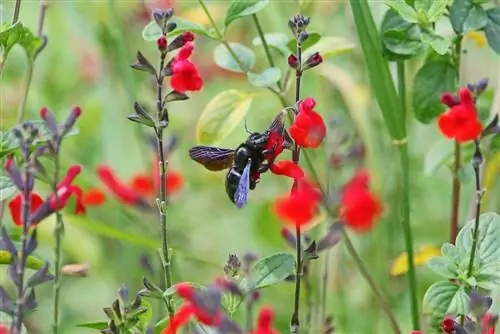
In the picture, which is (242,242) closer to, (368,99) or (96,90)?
(368,99)

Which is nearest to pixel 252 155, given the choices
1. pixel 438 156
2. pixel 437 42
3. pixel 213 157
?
pixel 213 157

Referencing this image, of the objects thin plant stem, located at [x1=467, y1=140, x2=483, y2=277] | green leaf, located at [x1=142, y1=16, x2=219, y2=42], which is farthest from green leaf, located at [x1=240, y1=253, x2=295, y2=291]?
green leaf, located at [x1=142, y1=16, x2=219, y2=42]

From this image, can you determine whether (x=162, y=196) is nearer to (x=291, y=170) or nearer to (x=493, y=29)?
(x=291, y=170)

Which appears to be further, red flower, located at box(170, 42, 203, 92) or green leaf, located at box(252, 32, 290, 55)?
green leaf, located at box(252, 32, 290, 55)

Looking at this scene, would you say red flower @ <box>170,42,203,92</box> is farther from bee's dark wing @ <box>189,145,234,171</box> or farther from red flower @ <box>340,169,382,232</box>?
red flower @ <box>340,169,382,232</box>

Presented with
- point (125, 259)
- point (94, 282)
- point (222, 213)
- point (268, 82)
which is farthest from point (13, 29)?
point (222, 213)

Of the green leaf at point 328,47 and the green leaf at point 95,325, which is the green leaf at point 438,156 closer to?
the green leaf at point 328,47
